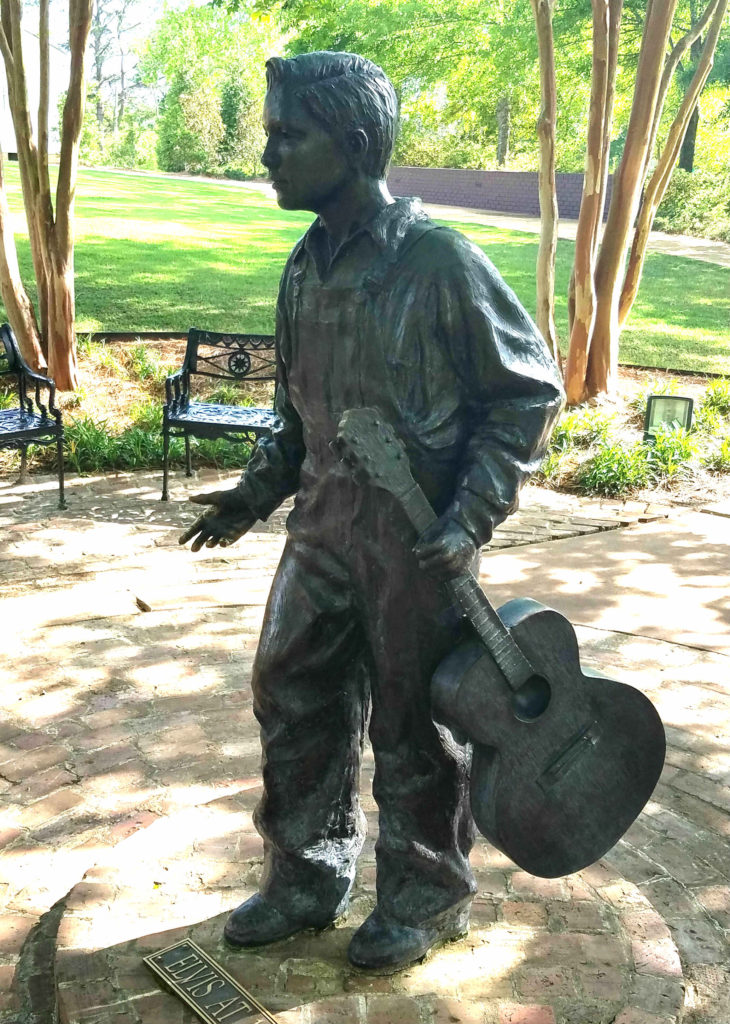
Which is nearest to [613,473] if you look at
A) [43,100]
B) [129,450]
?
[129,450]

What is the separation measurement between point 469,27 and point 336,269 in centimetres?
2087

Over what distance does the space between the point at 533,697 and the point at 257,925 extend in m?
1.04

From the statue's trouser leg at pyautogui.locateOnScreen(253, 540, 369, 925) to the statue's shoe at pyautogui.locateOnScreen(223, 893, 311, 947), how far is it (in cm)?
3

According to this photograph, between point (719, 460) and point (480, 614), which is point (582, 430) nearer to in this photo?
point (719, 460)

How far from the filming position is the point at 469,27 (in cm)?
2166

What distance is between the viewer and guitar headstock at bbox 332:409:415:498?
2590 mm

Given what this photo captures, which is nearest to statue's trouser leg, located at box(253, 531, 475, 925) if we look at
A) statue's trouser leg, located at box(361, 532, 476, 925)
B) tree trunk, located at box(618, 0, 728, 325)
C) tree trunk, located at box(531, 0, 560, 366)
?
statue's trouser leg, located at box(361, 532, 476, 925)

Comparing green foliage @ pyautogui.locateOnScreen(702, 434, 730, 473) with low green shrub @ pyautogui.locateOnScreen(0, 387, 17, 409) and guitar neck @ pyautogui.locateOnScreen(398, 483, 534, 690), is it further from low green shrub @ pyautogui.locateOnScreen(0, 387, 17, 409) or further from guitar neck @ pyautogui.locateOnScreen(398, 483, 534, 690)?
guitar neck @ pyautogui.locateOnScreen(398, 483, 534, 690)

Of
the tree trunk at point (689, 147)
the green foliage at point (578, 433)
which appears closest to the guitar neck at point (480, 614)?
the green foliage at point (578, 433)

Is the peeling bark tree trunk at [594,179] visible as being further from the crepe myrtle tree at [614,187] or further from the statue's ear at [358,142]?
the statue's ear at [358,142]

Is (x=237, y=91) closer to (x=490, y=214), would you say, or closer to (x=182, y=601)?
(x=490, y=214)

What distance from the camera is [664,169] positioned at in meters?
11.4

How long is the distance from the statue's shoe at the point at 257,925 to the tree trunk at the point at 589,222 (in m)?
7.82

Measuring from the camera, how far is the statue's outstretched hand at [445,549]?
101 inches
